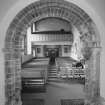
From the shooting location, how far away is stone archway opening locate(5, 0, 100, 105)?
3.09 meters

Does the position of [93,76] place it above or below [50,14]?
below

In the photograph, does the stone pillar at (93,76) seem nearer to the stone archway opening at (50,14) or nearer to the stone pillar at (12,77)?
the stone archway opening at (50,14)

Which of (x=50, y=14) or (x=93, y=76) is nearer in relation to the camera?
(x=93, y=76)

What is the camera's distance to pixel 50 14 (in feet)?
12.2

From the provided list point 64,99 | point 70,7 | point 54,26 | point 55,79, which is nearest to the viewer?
point 70,7

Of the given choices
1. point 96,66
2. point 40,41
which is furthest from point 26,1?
point 40,41

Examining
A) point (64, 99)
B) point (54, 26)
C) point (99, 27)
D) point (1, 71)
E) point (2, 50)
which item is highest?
point (54, 26)

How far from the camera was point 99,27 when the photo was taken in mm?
2857

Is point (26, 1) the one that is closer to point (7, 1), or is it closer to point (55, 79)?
point (7, 1)

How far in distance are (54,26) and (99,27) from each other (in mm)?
14662

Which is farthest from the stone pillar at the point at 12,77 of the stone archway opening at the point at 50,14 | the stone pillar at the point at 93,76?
the stone pillar at the point at 93,76

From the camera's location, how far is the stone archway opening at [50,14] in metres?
3.09

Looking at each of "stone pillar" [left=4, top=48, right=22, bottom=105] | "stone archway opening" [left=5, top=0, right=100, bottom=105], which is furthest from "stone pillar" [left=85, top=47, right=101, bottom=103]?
"stone pillar" [left=4, top=48, right=22, bottom=105]

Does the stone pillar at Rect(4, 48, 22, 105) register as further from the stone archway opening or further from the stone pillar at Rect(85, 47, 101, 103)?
the stone pillar at Rect(85, 47, 101, 103)
